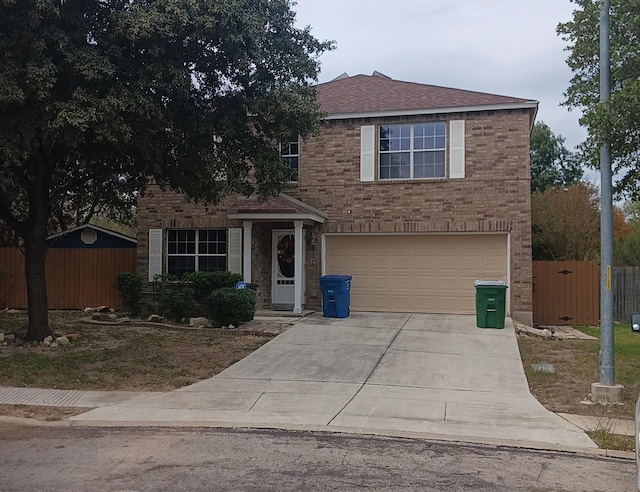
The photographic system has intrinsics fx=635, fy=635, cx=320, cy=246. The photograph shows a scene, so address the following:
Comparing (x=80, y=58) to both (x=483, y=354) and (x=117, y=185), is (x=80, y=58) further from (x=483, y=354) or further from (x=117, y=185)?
(x=483, y=354)

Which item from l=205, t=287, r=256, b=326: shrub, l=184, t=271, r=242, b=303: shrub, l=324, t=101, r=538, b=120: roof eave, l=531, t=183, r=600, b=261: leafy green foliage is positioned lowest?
l=205, t=287, r=256, b=326: shrub

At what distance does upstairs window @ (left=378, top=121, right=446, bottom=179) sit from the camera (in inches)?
658

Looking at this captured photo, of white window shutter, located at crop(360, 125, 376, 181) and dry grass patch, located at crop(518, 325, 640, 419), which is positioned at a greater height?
white window shutter, located at crop(360, 125, 376, 181)

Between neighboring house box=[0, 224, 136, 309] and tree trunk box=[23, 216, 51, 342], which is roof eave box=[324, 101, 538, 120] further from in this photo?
neighboring house box=[0, 224, 136, 309]

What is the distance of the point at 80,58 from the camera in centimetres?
952

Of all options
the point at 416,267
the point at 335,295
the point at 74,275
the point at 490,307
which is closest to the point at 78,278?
the point at 74,275

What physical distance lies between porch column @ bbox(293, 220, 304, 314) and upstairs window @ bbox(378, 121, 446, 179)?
2748 mm

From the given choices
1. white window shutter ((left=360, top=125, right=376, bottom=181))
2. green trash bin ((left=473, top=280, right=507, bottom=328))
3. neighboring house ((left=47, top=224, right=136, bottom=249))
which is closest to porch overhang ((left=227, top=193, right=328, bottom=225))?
white window shutter ((left=360, top=125, right=376, bottom=181))

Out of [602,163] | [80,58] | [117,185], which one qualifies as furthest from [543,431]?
[117,185]

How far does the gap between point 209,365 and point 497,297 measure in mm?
6881

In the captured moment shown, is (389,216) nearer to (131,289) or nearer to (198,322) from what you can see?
(198,322)

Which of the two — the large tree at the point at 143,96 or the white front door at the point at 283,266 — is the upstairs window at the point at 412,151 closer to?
the white front door at the point at 283,266

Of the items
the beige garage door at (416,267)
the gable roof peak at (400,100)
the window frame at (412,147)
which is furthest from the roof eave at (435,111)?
the beige garage door at (416,267)

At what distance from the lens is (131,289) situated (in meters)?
17.1
